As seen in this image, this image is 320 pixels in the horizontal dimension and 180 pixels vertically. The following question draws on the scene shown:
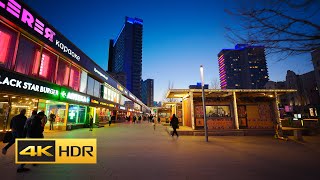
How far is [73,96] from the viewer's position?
58.0 feet

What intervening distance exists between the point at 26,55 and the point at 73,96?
632cm

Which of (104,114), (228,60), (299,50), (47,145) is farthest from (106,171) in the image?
(228,60)

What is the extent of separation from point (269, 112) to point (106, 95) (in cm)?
2574

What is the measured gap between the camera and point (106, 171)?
4840 mm

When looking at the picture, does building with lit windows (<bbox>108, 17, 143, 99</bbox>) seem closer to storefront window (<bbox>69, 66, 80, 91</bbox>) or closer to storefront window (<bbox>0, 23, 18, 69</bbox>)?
storefront window (<bbox>69, 66, 80, 91</bbox>)

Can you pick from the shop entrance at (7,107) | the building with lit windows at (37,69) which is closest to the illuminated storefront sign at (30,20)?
the building with lit windows at (37,69)

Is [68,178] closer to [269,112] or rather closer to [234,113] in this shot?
[234,113]

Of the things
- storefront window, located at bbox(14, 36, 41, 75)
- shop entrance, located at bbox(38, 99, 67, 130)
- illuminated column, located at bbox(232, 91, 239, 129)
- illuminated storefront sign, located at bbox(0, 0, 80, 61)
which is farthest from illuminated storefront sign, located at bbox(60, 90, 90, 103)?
illuminated column, located at bbox(232, 91, 239, 129)

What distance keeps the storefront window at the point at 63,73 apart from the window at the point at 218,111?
15897 millimetres

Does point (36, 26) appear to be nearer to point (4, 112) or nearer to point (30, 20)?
point (30, 20)

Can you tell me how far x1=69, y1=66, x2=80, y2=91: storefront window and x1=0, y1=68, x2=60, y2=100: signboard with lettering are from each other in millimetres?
3968

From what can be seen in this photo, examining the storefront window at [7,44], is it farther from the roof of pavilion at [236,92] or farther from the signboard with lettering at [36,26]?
the roof of pavilion at [236,92]

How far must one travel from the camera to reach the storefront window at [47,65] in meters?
14.1

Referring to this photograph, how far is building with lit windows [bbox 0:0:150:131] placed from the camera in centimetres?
1016
